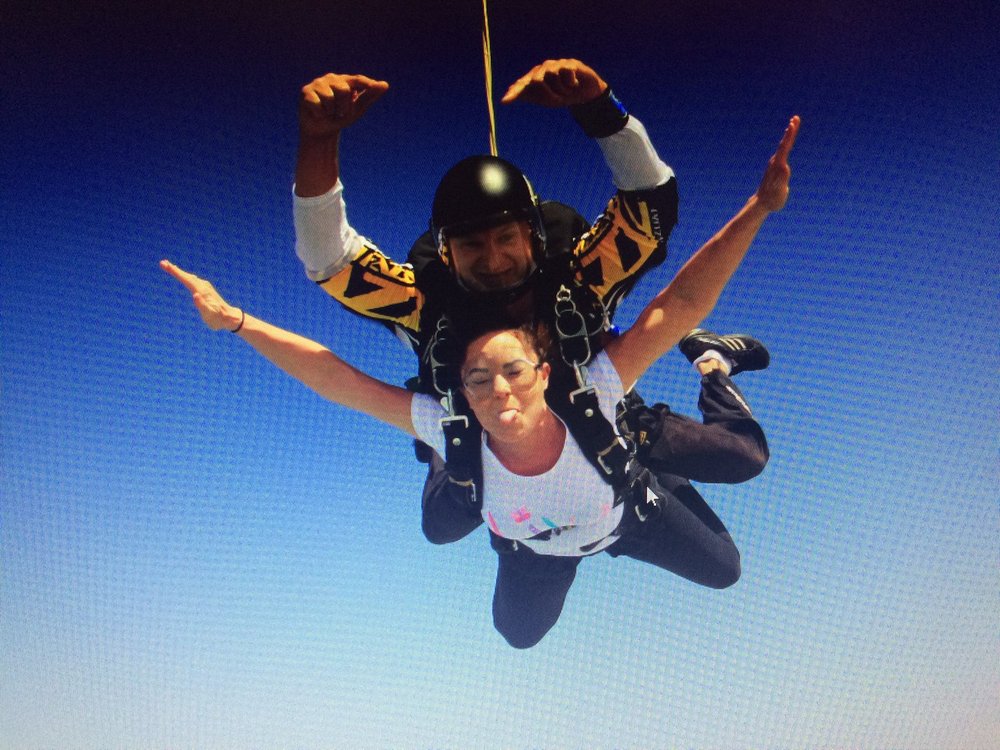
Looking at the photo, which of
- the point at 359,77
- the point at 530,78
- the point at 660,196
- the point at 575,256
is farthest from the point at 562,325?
the point at 359,77

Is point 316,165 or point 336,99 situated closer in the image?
point 336,99

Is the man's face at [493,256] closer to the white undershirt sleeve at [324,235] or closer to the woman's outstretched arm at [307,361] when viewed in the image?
the white undershirt sleeve at [324,235]

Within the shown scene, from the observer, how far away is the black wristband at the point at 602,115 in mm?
1232

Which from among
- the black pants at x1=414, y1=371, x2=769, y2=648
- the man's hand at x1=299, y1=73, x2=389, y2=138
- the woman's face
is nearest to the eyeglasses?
the woman's face

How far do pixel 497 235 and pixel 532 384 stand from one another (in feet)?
0.97

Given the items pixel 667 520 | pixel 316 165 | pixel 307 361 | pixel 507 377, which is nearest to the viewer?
pixel 316 165

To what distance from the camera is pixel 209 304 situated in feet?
→ 4.43

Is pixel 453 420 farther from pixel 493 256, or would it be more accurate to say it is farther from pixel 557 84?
pixel 557 84

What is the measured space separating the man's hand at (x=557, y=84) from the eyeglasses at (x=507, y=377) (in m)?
0.47

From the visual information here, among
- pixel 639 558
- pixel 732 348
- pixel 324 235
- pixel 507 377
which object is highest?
pixel 732 348

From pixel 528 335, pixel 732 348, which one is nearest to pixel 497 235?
pixel 528 335

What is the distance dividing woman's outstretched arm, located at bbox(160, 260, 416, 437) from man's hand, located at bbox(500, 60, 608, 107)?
0.66m

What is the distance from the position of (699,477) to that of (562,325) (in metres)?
0.68

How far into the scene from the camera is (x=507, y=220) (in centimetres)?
127
